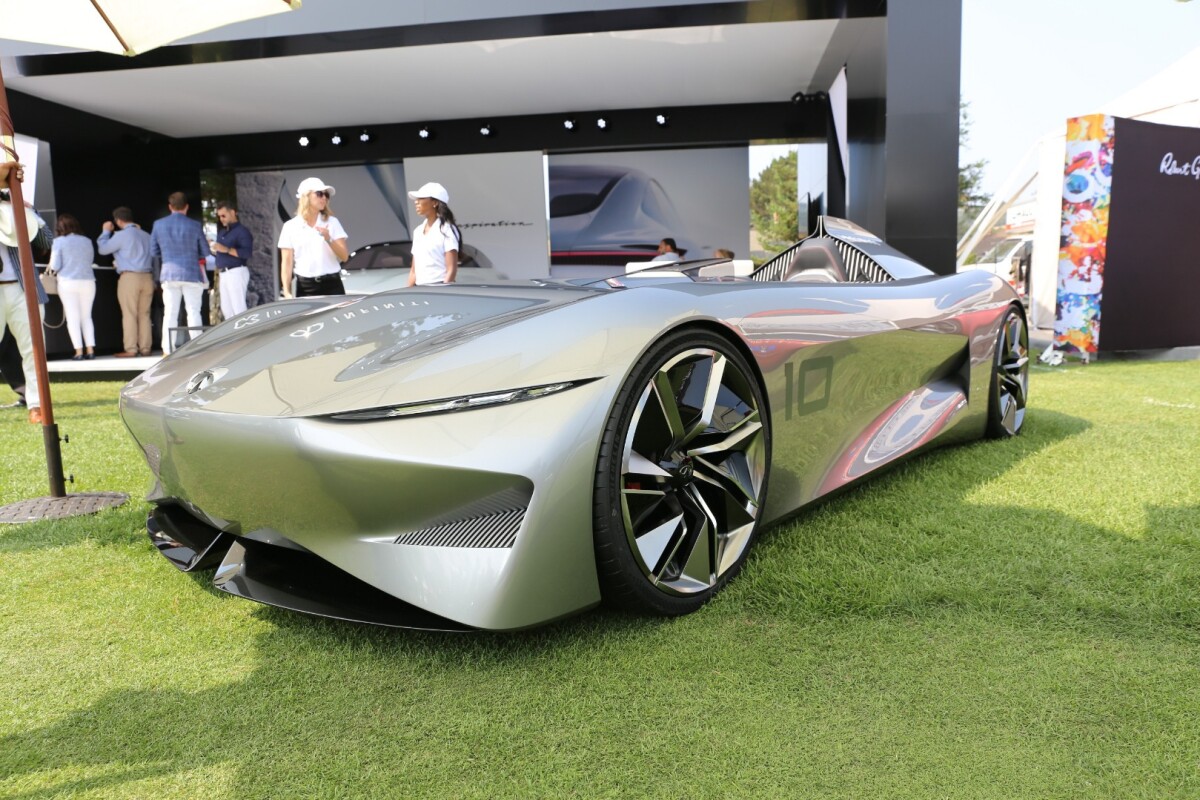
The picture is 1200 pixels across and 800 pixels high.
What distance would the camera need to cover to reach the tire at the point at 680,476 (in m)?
1.72

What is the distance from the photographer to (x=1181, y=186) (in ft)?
26.8

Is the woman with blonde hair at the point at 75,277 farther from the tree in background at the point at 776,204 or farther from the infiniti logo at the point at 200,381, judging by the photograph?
the tree in background at the point at 776,204

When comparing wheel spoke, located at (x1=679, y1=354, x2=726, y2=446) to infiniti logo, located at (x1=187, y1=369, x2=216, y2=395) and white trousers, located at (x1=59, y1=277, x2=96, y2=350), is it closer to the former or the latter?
infiniti logo, located at (x1=187, y1=369, x2=216, y2=395)

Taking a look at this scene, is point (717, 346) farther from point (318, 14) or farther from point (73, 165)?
point (73, 165)

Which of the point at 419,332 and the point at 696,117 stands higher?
the point at 696,117

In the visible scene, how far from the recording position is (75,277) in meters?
9.11

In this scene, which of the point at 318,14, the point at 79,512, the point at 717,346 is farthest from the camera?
the point at 318,14

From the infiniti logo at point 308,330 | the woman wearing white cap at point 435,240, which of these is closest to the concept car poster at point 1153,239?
the woman wearing white cap at point 435,240

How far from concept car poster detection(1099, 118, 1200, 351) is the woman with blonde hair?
10709 mm

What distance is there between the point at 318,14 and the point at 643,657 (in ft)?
22.9

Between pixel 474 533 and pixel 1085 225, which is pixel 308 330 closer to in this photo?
pixel 474 533

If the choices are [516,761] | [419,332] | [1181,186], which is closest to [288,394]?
[419,332]

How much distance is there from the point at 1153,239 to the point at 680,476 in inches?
328

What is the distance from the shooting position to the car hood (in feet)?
5.33
